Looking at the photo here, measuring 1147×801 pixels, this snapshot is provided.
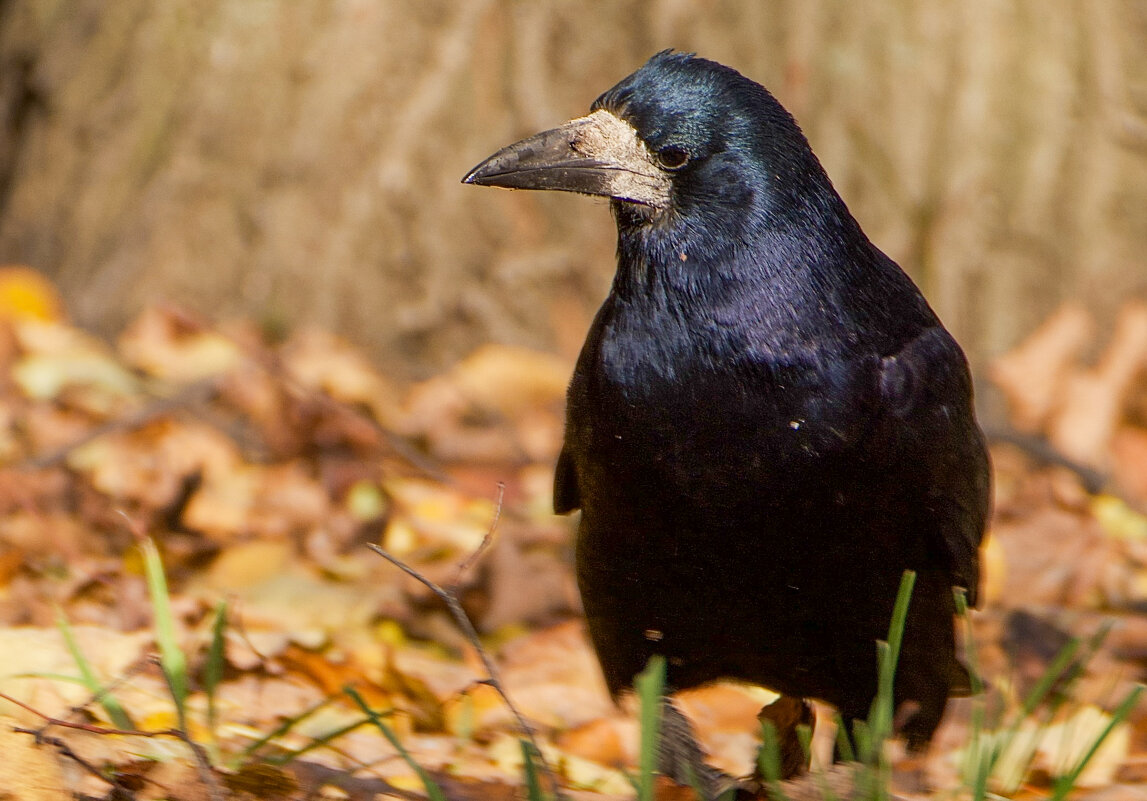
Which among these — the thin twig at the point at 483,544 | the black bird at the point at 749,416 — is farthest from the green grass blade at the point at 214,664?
the black bird at the point at 749,416

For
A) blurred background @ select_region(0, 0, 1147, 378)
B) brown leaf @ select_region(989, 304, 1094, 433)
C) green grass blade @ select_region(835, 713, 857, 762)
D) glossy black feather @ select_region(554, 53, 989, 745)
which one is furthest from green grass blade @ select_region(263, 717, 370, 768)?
brown leaf @ select_region(989, 304, 1094, 433)

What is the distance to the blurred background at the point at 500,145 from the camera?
189 inches

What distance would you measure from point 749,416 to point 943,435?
0.43 m

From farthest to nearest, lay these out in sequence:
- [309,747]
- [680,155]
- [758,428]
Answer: [680,155], [758,428], [309,747]

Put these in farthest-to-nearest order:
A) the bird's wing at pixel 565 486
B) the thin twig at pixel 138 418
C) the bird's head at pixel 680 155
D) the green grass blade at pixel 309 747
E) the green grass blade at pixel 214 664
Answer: the thin twig at pixel 138 418
the bird's wing at pixel 565 486
the bird's head at pixel 680 155
the green grass blade at pixel 214 664
the green grass blade at pixel 309 747

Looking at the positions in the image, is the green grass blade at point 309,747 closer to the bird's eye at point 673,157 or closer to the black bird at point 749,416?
the black bird at point 749,416

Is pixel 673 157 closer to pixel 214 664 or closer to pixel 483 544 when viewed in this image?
pixel 483 544

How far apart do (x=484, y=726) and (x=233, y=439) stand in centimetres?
179

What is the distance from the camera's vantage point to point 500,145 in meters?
4.81

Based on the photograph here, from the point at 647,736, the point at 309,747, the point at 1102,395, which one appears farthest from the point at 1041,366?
the point at 309,747

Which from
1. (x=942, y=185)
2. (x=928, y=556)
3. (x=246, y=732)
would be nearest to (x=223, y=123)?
(x=942, y=185)

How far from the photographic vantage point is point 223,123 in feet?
16.1

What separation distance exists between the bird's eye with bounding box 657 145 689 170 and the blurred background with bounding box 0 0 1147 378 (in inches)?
89.2

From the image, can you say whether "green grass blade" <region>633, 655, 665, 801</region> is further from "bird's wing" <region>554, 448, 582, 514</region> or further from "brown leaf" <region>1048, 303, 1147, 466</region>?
"brown leaf" <region>1048, 303, 1147, 466</region>
